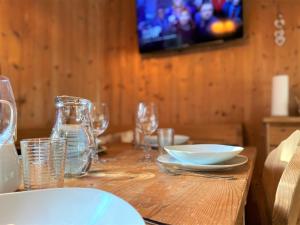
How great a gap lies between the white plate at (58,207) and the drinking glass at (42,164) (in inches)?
5.7

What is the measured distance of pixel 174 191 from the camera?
2.29ft

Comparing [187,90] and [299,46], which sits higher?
[299,46]

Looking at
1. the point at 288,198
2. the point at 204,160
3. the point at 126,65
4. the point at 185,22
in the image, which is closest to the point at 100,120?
the point at 204,160

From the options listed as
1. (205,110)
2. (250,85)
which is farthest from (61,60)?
(250,85)

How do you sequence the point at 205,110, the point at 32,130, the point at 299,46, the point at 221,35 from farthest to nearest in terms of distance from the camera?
the point at 205,110 → the point at 221,35 → the point at 299,46 → the point at 32,130

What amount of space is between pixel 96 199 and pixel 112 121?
8.02 feet

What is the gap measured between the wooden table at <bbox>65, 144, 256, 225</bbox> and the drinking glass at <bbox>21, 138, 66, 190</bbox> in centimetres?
8

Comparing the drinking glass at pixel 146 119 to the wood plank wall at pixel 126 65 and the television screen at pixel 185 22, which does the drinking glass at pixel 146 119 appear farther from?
the television screen at pixel 185 22

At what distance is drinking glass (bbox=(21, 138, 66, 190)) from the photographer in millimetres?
707

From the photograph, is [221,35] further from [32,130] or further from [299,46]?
[32,130]

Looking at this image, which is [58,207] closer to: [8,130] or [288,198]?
[8,130]

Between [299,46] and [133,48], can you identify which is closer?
[299,46]

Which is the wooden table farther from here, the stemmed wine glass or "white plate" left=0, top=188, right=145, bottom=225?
the stemmed wine glass

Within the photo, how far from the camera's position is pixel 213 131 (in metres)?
2.55
